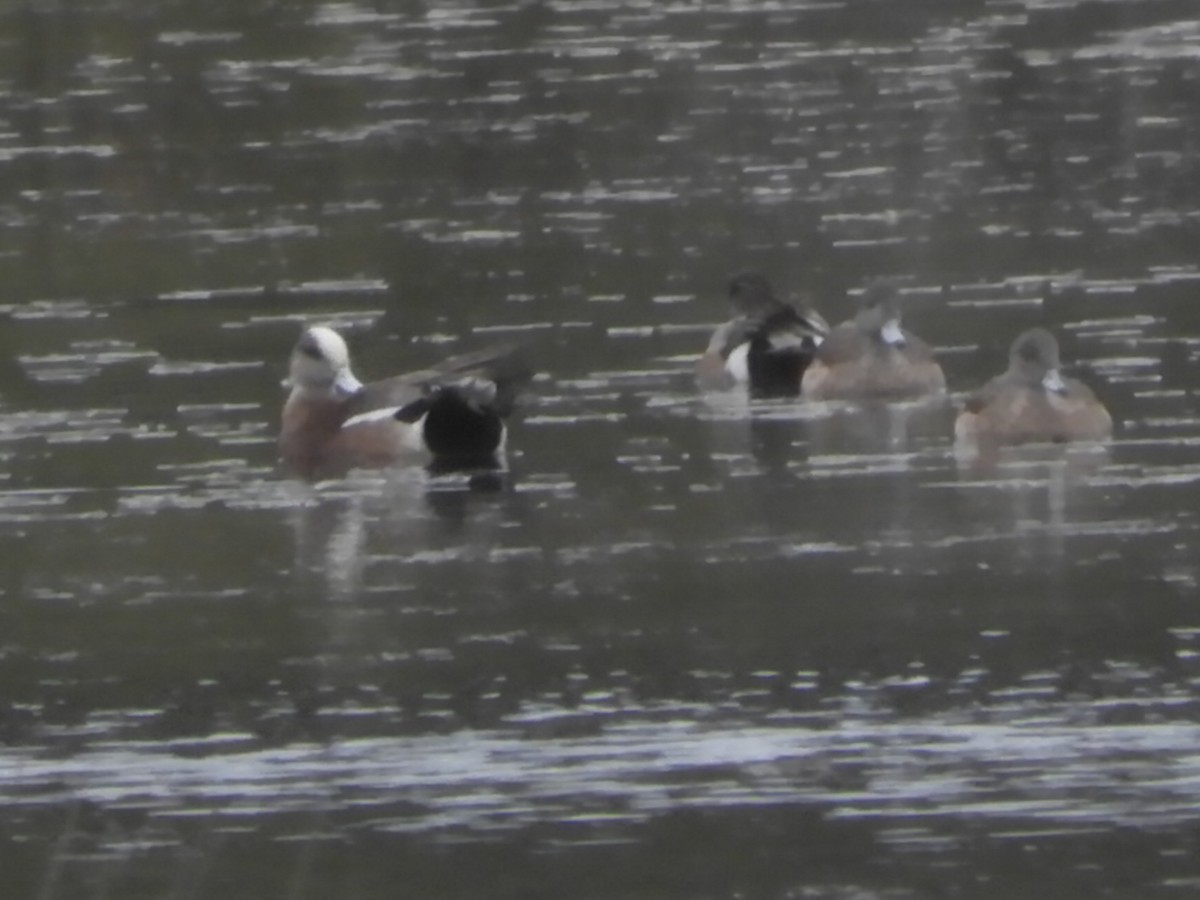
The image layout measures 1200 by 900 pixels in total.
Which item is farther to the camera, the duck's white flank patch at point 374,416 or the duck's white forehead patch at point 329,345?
the duck's white forehead patch at point 329,345

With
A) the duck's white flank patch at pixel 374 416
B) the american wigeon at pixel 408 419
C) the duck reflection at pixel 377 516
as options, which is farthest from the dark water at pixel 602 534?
the duck's white flank patch at pixel 374 416

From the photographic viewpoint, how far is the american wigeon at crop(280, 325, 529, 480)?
15344 millimetres

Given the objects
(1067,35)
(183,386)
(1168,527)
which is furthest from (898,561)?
(1067,35)

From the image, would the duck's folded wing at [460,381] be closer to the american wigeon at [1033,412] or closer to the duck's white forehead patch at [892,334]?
the duck's white forehead patch at [892,334]

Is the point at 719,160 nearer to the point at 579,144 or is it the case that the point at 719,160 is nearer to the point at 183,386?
the point at 579,144

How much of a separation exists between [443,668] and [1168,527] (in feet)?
10.1

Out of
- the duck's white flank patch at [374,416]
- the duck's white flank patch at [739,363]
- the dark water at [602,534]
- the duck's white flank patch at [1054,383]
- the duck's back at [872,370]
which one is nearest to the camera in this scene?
the dark water at [602,534]

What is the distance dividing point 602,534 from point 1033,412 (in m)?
2.68

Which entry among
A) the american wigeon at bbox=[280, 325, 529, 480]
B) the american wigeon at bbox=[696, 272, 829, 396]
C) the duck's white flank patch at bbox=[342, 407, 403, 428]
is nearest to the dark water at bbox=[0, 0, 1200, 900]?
the american wigeon at bbox=[280, 325, 529, 480]

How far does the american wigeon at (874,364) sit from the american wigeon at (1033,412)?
114 cm

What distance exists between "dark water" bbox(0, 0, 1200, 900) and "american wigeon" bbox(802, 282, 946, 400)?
0.23 metres

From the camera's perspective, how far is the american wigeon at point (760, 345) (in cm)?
1703

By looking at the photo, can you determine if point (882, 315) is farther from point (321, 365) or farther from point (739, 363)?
point (321, 365)

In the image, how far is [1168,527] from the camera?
12852mm
